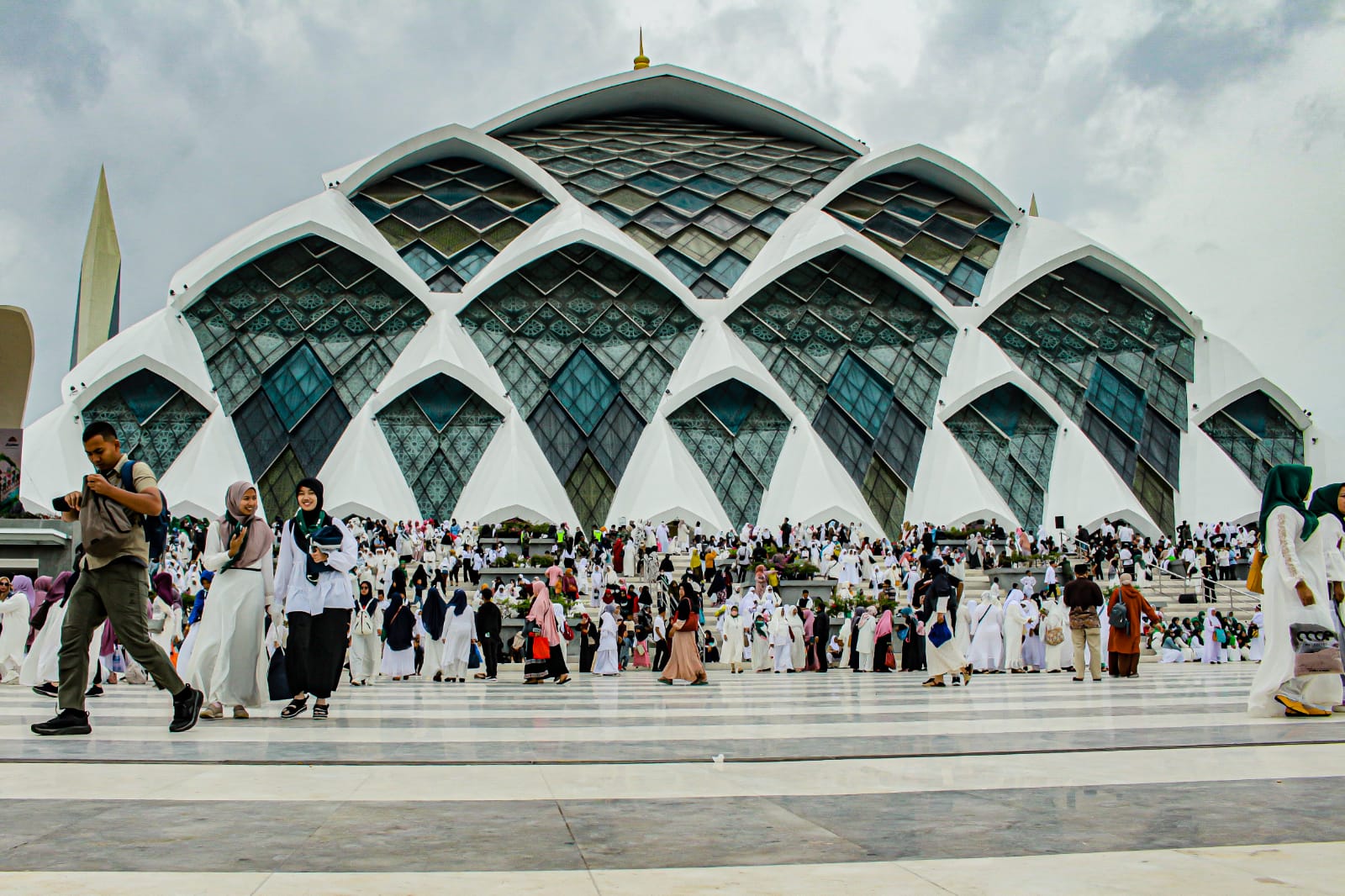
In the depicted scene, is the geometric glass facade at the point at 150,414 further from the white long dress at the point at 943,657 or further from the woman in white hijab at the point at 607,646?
the white long dress at the point at 943,657

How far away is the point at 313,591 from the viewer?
20.9ft

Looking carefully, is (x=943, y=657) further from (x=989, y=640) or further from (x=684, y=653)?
(x=989, y=640)

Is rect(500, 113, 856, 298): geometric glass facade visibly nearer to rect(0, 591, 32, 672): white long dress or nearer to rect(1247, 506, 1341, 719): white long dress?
rect(0, 591, 32, 672): white long dress

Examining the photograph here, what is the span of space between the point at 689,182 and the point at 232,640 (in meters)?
37.0

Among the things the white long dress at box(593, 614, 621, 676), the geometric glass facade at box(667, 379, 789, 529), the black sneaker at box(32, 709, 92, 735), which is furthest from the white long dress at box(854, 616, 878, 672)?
the geometric glass facade at box(667, 379, 789, 529)

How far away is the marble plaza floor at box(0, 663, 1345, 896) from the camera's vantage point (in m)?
2.04

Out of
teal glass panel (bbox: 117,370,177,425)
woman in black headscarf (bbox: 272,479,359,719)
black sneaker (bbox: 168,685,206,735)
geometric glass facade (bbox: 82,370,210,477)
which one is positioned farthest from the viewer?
teal glass panel (bbox: 117,370,177,425)

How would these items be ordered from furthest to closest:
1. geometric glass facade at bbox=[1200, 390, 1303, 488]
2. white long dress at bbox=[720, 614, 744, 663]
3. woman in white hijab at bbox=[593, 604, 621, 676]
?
geometric glass facade at bbox=[1200, 390, 1303, 488] < white long dress at bbox=[720, 614, 744, 663] < woman in white hijab at bbox=[593, 604, 621, 676]

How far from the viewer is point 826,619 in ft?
50.2

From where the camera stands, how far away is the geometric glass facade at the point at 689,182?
37.2 meters

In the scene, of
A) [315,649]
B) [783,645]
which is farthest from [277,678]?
[783,645]

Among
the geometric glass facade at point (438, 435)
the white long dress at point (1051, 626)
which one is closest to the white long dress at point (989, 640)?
the white long dress at point (1051, 626)

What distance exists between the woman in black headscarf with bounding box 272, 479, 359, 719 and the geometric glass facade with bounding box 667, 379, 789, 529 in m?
25.5

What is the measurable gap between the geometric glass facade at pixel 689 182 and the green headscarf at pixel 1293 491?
3003 cm
